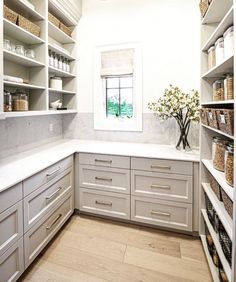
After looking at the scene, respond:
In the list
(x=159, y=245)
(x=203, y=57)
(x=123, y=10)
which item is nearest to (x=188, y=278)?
(x=159, y=245)

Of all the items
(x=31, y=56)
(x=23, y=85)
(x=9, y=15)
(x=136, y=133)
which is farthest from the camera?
(x=136, y=133)

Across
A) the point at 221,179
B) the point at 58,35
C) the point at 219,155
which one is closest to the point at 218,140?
the point at 219,155

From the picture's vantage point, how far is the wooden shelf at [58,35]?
2409 mm

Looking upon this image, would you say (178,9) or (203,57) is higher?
(178,9)

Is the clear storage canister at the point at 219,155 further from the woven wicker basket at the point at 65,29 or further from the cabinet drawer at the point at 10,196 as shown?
the woven wicker basket at the point at 65,29

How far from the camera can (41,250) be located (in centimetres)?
179

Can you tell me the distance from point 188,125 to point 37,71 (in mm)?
1864

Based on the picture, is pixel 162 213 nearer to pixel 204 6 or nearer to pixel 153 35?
pixel 204 6

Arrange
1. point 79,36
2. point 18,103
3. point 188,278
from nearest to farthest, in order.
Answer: point 188,278 → point 18,103 → point 79,36

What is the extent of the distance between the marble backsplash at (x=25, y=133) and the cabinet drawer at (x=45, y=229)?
2.51 feet

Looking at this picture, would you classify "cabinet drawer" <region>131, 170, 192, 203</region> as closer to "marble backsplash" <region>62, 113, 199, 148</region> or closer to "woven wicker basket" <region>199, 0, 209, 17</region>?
"marble backsplash" <region>62, 113, 199, 148</region>

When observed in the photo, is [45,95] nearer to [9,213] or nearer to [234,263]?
[9,213]

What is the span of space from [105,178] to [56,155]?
608 mm

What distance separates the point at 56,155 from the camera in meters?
2.16
